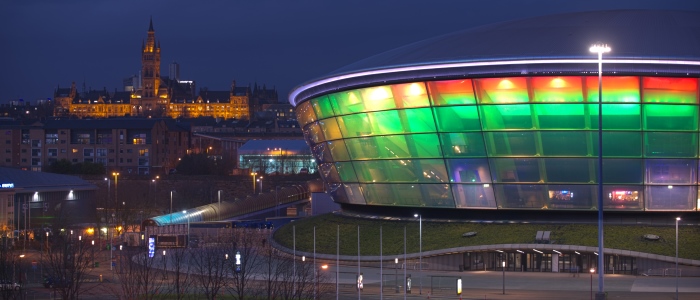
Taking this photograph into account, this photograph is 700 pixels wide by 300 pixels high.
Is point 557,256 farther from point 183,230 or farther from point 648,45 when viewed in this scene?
point 183,230

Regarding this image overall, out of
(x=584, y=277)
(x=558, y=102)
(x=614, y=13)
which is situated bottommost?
(x=584, y=277)

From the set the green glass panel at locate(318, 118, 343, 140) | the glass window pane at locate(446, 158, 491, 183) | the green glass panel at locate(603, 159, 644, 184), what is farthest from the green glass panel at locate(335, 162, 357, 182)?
the green glass panel at locate(603, 159, 644, 184)

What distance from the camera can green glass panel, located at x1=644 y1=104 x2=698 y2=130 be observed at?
65.2 meters

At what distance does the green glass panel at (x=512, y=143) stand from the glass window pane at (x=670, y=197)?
695 cm

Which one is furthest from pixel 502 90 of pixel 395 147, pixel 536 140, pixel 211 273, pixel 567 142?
pixel 211 273

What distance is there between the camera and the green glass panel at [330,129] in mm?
74875

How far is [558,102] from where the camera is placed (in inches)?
2601

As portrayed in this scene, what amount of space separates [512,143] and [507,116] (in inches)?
65.6

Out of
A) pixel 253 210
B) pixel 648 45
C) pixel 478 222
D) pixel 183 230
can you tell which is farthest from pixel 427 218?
pixel 253 210

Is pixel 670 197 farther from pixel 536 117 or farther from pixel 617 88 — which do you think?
pixel 536 117

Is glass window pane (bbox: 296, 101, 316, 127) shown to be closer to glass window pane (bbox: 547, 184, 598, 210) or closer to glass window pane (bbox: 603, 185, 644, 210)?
glass window pane (bbox: 547, 184, 598, 210)

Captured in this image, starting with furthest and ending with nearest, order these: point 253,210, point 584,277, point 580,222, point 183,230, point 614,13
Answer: point 253,210
point 183,230
point 614,13
point 580,222
point 584,277

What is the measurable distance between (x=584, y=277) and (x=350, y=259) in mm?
13718

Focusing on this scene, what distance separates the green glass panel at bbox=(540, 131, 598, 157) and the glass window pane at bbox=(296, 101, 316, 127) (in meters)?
16.8
